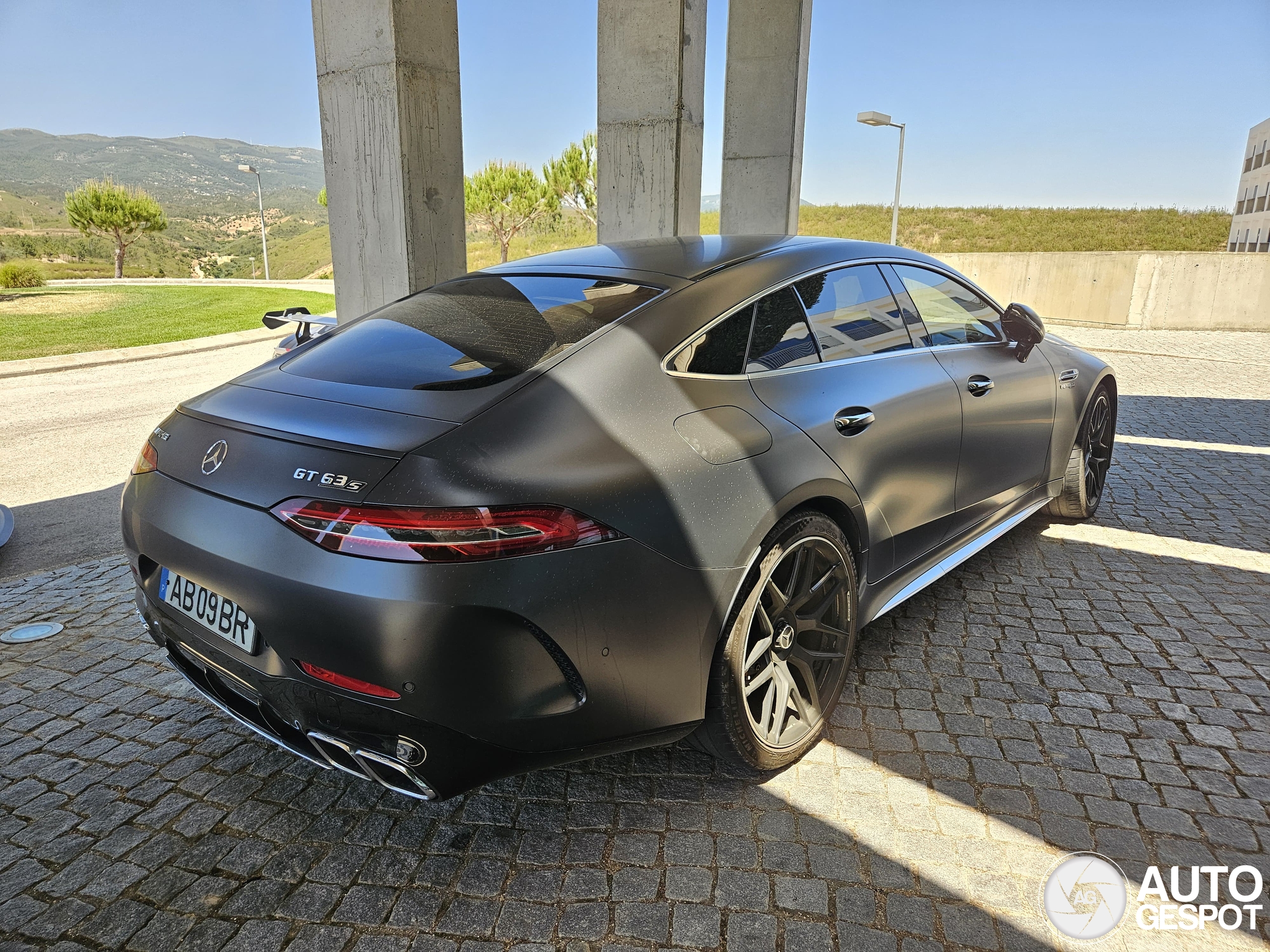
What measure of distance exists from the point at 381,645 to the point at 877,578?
183 cm

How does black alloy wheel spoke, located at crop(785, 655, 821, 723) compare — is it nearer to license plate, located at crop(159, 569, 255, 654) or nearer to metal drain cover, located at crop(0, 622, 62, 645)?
license plate, located at crop(159, 569, 255, 654)

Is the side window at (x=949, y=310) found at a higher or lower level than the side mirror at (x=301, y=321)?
higher

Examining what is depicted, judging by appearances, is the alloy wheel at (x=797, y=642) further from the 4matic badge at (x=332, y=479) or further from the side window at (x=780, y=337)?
the 4matic badge at (x=332, y=479)

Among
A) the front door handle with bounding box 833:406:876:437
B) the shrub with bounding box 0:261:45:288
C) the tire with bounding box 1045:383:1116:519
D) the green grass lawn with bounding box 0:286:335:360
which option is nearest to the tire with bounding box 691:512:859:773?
the front door handle with bounding box 833:406:876:437

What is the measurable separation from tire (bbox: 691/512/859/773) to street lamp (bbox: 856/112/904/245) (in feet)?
64.1

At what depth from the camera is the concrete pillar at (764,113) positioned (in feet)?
32.3

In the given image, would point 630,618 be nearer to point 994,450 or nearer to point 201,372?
point 994,450

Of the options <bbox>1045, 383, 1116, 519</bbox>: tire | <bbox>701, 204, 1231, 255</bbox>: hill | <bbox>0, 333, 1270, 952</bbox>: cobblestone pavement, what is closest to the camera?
<bbox>0, 333, 1270, 952</bbox>: cobblestone pavement

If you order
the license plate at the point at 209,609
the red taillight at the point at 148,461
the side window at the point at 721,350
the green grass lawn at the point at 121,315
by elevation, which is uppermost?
the side window at the point at 721,350

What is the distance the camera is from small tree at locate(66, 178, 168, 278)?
37.9m

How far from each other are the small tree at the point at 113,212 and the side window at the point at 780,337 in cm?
4337

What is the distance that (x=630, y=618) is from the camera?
6.31 ft

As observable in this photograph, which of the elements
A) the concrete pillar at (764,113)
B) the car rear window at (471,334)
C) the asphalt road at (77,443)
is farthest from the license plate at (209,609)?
the concrete pillar at (764,113)

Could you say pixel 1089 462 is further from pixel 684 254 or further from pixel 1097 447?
pixel 684 254
